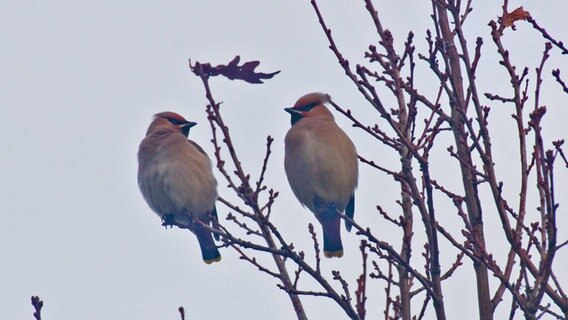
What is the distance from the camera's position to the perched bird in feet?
19.9

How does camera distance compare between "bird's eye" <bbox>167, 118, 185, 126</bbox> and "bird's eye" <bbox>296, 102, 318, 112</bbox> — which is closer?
"bird's eye" <bbox>296, 102, 318, 112</bbox>

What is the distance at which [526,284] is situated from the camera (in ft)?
10.1

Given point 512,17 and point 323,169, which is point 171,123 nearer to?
point 323,169

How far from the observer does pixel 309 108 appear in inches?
259

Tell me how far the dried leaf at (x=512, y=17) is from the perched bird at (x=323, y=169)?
248 centimetres

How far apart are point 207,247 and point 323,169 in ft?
3.54

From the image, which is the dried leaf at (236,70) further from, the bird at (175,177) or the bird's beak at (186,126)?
the bird's beak at (186,126)

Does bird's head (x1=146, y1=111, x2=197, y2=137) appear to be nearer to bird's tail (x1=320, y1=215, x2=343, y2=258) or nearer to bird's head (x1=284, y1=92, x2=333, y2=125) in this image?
bird's head (x1=284, y1=92, x2=333, y2=125)

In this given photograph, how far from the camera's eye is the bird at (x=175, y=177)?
20.4ft

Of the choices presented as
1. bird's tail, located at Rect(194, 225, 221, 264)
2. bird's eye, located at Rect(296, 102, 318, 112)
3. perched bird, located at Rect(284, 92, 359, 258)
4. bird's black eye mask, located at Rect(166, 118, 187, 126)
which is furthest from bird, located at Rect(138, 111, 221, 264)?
bird's eye, located at Rect(296, 102, 318, 112)

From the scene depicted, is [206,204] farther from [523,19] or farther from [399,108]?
[523,19]

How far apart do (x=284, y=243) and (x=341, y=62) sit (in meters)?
0.74

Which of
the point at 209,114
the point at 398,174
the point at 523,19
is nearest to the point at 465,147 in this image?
the point at 398,174

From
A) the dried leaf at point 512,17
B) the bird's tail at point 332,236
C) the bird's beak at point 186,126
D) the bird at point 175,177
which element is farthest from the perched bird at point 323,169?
the dried leaf at point 512,17
